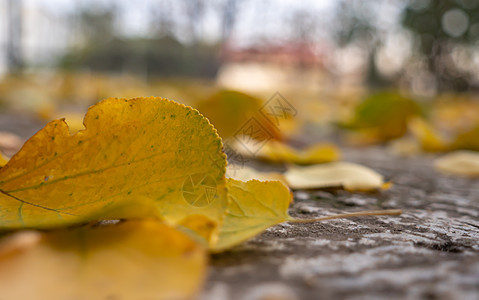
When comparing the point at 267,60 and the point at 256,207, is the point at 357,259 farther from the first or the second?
the point at 267,60

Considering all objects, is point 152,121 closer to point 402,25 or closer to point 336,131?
point 336,131

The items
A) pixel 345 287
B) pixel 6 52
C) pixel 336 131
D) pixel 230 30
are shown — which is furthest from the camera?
pixel 6 52

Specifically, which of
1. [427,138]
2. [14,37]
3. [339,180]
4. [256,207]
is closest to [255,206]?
[256,207]

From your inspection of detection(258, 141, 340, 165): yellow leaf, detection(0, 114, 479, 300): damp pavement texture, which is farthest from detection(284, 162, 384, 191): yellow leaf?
detection(258, 141, 340, 165): yellow leaf

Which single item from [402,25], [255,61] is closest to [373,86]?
[402,25]

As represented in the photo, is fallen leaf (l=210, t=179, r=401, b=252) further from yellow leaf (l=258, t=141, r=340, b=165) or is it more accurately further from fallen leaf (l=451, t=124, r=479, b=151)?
fallen leaf (l=451, t=124, r=479, b=151)

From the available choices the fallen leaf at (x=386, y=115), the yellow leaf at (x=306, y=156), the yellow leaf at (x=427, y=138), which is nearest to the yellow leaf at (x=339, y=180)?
the yellow leaf at (x=306, y=156)
